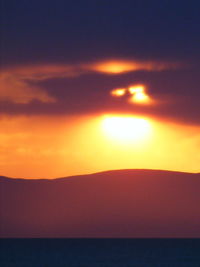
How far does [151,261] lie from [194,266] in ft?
25.9

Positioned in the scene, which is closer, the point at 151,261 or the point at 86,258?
the point at 151,261

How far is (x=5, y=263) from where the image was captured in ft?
357

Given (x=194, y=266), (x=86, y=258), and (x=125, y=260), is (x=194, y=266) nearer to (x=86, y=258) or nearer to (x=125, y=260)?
(x=125, y=260)

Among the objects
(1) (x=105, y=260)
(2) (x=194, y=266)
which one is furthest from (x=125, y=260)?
(2) (x=194, y=266)

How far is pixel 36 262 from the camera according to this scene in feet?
371

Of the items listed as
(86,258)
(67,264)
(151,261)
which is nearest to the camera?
(67,264)

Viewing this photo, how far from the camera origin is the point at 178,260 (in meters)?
120

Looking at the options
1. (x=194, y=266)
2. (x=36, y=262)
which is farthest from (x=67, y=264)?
(x=194, y=266)

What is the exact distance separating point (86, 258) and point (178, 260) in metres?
11.9

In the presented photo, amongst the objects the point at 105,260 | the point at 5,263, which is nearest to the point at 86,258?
the point at 105,260

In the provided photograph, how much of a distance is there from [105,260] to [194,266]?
39.6 feet

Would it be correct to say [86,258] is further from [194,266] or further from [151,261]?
[194,266]

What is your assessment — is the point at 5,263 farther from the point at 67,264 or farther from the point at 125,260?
the point at 125,260

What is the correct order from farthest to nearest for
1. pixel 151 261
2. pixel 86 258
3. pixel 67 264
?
pixel 86 258, pixel 151 261, pixel 67 264
